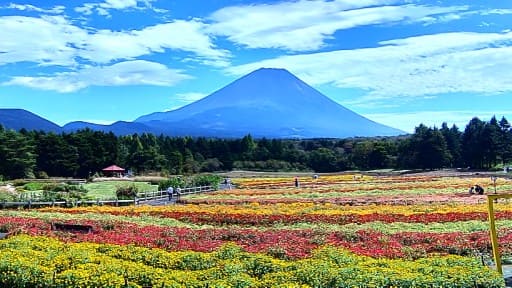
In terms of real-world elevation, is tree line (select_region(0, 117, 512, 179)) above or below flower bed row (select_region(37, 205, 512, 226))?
above

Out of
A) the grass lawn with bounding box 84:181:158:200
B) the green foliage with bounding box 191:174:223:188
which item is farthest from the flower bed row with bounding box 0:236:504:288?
the green foliage with bounding box 191:174:223:188

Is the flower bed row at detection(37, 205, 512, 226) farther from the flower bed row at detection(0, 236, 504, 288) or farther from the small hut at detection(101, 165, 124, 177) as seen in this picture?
the small hut at detection(101, 165, 124, 177)

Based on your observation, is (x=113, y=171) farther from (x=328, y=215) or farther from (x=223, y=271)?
(x=223, y=271)

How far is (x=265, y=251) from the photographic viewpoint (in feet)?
43.3

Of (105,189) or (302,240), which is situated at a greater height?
(105,189)

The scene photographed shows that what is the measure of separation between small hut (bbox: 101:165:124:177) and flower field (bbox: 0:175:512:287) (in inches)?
2222

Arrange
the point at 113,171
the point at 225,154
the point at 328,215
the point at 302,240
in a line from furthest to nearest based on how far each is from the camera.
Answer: the point at 225,154 → the point at 113,171 → the point at 328,215 → the point at 302,240

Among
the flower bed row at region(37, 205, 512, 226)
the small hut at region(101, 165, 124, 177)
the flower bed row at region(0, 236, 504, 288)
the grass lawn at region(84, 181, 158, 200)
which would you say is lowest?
the flower bed row at region(37, 205, 512, 226)

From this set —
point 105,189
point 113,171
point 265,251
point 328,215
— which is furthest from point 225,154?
point 265,251

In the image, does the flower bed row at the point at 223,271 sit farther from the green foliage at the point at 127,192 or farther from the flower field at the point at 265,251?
the green foliage at the point at 127,192

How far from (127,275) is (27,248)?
4107mm

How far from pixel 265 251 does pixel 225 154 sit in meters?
94.2

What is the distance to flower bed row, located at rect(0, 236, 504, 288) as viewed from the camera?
8578 millimetres

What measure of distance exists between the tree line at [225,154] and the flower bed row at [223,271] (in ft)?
234
